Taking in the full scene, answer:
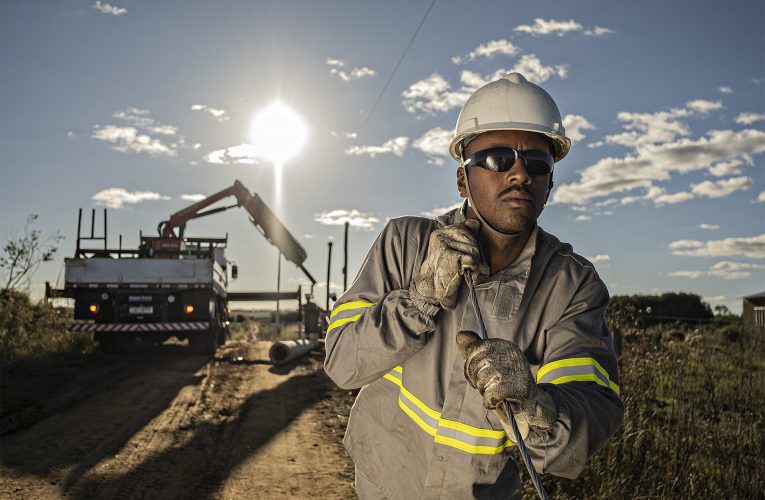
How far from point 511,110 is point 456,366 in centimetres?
108

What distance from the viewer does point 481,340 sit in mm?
1962

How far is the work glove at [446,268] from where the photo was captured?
2129mm

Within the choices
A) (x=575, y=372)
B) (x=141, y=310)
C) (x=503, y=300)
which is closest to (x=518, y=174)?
(x=503, y=300)

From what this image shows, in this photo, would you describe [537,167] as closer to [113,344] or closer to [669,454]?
[669,454]

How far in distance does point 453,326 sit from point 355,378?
1.27 ft

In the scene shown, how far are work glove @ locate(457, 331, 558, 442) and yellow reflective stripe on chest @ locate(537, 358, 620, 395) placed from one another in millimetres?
241

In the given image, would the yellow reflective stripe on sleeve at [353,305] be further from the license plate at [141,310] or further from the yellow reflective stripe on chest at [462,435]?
the license plate at [141,310]

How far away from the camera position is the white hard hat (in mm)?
2650

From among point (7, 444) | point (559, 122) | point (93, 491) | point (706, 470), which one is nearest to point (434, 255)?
point (559, 122)

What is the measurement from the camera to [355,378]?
2283 mm

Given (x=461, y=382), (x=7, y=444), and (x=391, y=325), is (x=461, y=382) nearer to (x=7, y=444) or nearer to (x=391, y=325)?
(x=391, y=325)

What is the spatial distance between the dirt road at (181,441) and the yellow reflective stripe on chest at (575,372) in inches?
153

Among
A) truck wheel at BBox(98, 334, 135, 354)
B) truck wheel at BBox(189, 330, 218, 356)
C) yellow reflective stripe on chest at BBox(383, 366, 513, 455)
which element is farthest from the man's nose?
truck wheel at BBox(98, 334, 135, 354)

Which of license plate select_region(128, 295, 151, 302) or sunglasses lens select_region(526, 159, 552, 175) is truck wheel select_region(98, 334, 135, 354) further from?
sunglasses lens select_region(526, 159, 552, 175)
